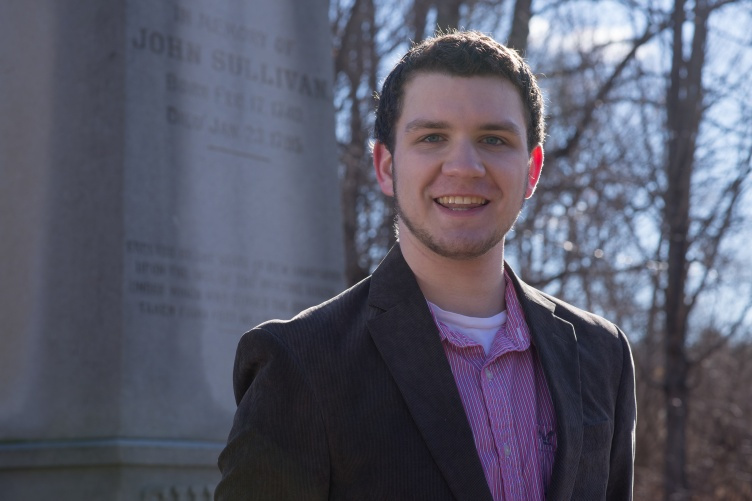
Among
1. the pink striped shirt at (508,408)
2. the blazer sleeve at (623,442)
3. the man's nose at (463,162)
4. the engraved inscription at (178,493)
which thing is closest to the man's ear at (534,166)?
the man's nose at (463,162)

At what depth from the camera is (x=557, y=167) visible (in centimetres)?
1208

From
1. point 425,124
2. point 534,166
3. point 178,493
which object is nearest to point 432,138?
point 425,124

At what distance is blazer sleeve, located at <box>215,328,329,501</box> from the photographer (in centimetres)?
254

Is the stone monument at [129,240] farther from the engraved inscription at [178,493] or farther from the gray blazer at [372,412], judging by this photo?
the gray blazer at [372,412]

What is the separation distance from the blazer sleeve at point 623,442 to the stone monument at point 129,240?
2.75m

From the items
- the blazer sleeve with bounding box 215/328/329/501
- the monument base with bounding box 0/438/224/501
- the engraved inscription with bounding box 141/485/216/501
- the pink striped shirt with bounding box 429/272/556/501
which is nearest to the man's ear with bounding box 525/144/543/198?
the pink striped shirt with bounding box 429/272/556/501

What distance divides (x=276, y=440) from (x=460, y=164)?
767 millimetres

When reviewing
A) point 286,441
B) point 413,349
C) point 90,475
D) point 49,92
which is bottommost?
point 90,475

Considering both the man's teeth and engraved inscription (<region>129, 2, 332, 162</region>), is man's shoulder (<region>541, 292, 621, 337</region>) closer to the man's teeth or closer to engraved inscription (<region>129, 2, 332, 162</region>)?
the man's teeth

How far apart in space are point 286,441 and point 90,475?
2.94 metres

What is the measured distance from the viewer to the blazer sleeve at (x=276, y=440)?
8.32 feet

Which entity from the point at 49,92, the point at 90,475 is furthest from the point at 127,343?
the point at 49,92

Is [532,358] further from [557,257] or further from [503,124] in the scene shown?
[557,257]

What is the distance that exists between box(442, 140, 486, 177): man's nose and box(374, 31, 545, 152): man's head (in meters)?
0.18
